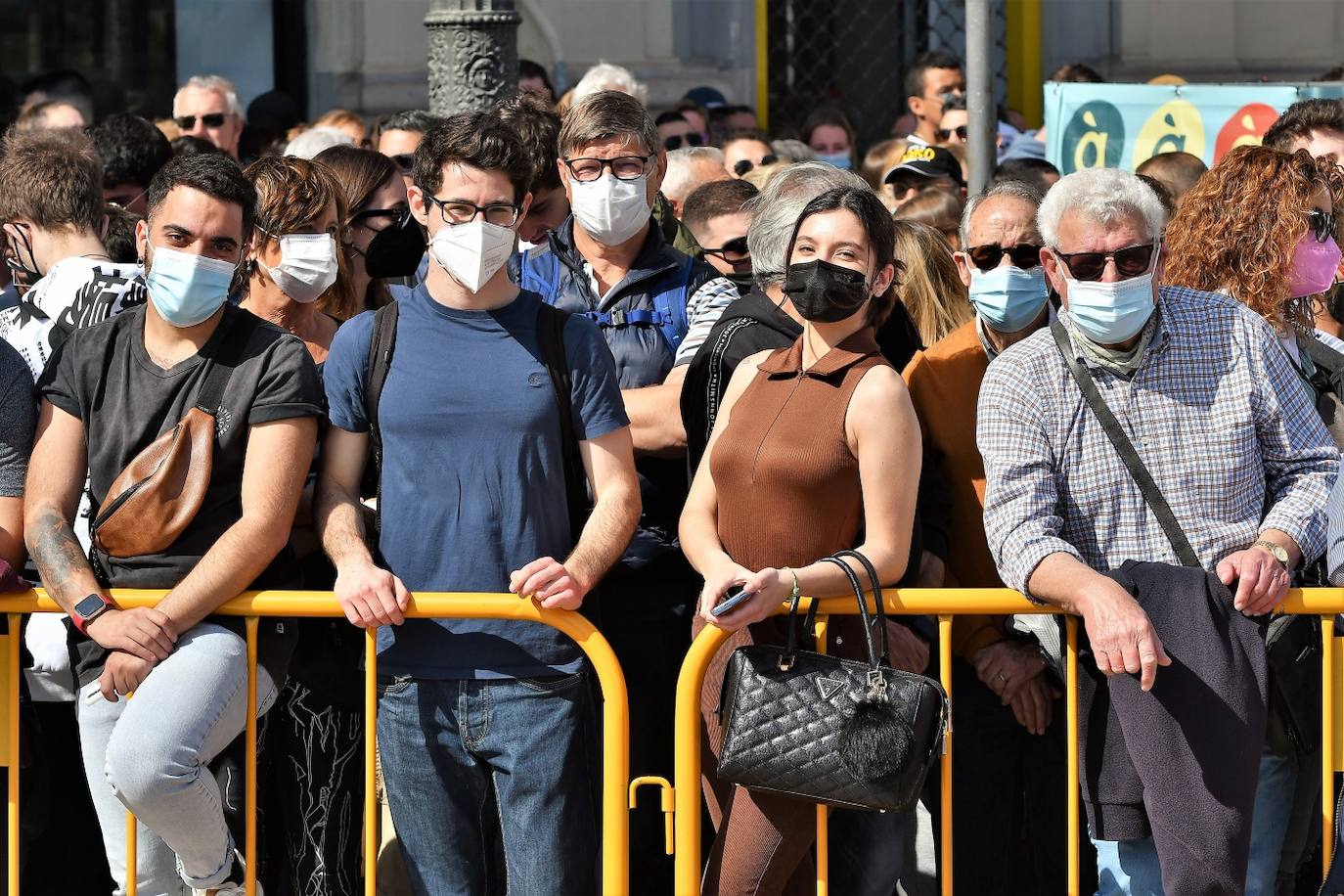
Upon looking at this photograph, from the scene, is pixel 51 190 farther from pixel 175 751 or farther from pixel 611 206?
pixel 175 751

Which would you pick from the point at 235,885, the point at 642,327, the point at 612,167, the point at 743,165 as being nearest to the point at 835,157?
the point at 743,165

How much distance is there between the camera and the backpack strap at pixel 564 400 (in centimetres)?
398

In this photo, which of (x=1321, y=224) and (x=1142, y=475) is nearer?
(x=1142, y=475)

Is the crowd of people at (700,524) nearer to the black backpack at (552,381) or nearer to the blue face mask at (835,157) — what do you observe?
the black backpack at (552,381)

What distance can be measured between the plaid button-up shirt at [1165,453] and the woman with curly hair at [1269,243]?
0.44m

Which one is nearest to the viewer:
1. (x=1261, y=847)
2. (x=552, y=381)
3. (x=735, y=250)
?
(x=552, y=381)

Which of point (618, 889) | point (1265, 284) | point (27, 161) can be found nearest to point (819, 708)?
point (618, 889)

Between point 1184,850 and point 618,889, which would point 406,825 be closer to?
point 618,889

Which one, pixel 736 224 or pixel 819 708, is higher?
pixel 736 224

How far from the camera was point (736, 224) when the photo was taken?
545 centimetres

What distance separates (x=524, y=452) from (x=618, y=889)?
958mm

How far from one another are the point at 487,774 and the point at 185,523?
0.85m

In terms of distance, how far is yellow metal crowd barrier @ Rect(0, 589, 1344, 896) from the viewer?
383cm

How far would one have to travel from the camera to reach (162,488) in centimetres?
387
